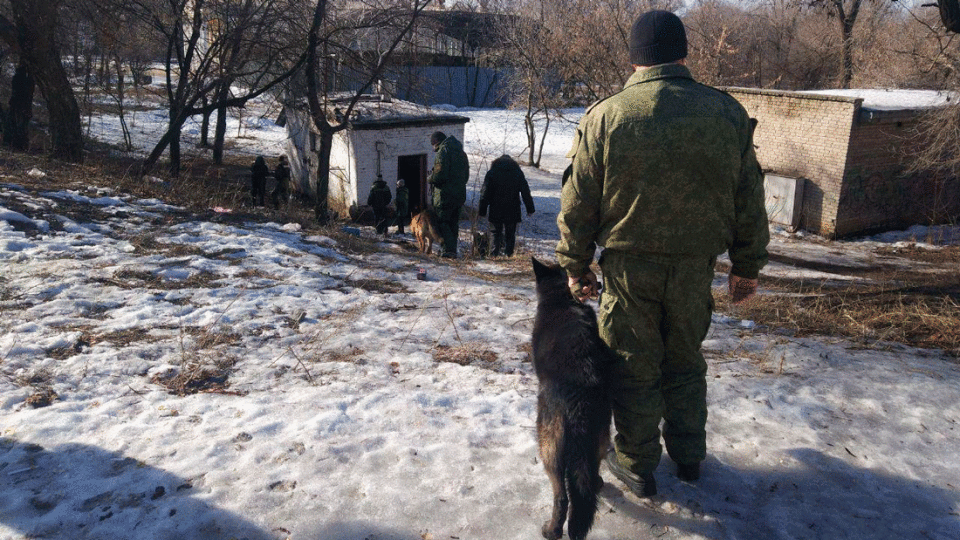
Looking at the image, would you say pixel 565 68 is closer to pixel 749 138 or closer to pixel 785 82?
pixel 785 82

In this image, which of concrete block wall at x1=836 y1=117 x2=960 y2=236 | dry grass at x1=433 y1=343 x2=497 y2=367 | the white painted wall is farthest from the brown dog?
concrete block wall at x1=836 y1=117 x2=960 y2=236

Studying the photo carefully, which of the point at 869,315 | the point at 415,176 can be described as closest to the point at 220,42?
the point at 415,176

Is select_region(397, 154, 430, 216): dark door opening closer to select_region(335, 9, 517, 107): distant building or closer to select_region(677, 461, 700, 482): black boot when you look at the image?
select_region(335, 9, 517, 107): distant building

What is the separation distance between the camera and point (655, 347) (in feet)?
7.88

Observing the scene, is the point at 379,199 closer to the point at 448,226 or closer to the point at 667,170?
the point at 448,226

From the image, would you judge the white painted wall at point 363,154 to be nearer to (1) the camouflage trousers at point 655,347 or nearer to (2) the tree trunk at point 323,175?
(2) the tree trunk at point 323,175

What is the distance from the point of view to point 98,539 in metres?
2.24

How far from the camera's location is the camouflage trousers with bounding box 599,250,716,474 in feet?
7.64

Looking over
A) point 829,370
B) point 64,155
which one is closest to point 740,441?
point 829,370

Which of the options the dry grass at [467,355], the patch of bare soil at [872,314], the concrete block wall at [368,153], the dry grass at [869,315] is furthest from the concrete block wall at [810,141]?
the dry grass at [467,355]

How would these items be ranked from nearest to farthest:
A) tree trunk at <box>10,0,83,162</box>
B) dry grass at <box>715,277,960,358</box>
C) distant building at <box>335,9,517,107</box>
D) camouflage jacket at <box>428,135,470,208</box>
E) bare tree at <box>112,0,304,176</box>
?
1. dry grass at <box>715,277,960,358</box>
2. camouflage jacket at <box>428,135,470,208</box>
3. tree trunk at <box>10,0,83,162</box>
4. bare tree at <box>112,0,304,176</box>
5. distant building at <box>335,9,517,107</box>

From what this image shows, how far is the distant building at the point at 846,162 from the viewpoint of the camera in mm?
15594

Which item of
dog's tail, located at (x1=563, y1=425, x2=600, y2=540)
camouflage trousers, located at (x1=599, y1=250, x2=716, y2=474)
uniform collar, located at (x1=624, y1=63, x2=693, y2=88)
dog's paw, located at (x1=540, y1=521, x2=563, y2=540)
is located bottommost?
dog's paw, located at (x1=540, y1=521, x2=563, y2=540)

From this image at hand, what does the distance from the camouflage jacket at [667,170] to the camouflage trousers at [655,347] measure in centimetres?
8
